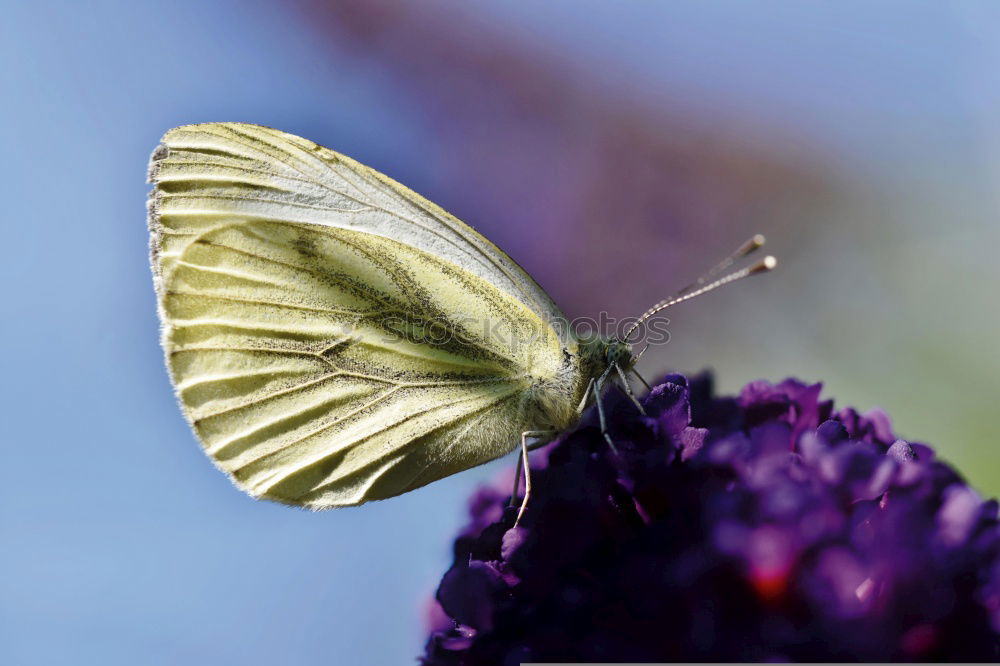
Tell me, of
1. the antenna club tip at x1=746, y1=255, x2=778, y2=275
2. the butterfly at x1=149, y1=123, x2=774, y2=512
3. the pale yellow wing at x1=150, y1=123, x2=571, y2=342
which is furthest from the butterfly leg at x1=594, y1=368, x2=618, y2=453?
the antenna club tip at x1=746, y1=255, x2=778, y2=275

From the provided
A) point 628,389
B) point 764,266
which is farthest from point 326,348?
point 764,266

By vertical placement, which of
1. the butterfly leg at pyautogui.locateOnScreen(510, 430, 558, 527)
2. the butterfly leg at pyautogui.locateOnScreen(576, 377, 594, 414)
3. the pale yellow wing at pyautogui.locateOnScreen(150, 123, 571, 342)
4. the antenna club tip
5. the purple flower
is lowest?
the purple flower

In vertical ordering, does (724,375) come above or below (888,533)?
above

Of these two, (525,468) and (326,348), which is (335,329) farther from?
(525,468)

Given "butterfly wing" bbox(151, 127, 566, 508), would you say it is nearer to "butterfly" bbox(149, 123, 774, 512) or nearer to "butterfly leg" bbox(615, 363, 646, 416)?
"butterfly" bbox(149, 123, 774, 512)

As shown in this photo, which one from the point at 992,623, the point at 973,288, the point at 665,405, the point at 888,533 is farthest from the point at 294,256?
the point at 973,288

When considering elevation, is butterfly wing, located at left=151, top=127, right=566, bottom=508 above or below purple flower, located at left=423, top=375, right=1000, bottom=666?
above

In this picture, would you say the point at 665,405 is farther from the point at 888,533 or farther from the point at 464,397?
the point at 464,397

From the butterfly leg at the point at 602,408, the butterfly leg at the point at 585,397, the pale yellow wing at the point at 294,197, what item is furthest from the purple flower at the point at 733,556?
the pale yellow wing at the point at 294,197
